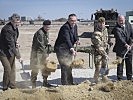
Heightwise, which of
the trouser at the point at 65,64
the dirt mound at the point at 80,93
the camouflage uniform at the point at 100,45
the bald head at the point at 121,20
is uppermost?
the bald head at the point at 121,20

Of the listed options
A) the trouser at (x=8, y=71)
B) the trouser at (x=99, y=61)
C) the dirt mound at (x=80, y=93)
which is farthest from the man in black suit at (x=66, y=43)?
the dirt mound at (x=80, y=93)

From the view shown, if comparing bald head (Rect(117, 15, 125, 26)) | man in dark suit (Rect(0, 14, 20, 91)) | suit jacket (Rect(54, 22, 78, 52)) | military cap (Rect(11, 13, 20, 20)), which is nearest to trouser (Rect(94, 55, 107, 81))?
suit jacket (Rect(54, 22, 78, 52))

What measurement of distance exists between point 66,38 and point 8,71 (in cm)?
166

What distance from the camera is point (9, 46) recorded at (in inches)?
338

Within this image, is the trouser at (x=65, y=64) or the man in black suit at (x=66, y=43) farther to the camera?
the trouser at (x=65, y=64)

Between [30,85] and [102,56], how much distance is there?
6.97 feet

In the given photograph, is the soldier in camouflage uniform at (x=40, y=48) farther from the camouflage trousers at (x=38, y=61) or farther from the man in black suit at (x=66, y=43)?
the man in black suit at (x=66, y=43)

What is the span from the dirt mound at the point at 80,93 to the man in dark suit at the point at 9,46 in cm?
148

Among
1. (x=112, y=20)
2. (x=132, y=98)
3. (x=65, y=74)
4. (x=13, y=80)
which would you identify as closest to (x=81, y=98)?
(x=132, y=98)

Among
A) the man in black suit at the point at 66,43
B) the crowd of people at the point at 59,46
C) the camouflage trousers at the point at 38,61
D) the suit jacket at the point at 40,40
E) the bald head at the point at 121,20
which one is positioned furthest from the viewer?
Answer: the bald head at the point at 121,20

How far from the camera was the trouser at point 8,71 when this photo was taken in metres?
8.76

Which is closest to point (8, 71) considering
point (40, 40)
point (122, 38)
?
point (40, 40)

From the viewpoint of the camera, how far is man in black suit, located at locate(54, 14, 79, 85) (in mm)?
8727

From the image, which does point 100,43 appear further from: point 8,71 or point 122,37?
point 8,71
